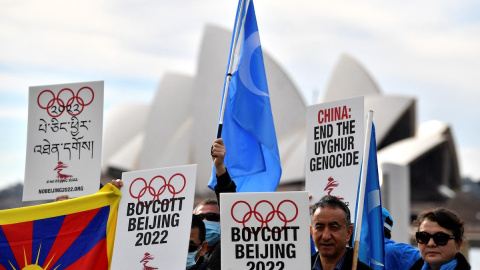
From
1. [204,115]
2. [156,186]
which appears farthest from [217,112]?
[156,186]

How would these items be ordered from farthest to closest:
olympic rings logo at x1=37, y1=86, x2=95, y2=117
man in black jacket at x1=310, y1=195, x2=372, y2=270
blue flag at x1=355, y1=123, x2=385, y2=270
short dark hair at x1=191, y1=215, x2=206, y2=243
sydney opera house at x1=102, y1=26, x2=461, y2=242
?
sydney opera house at x1=102, y1=26, x2=461, y2=242, olympic rings logo at x1=37, y1=86, x2=95, y2=117, short dark hair at x1=191, y1=215, x2=206, y2=243, blue flag at x1=355, y1=123, x2=385, y2=270, man in black jacket at x1=310, y1=195, x2=372, y2=270

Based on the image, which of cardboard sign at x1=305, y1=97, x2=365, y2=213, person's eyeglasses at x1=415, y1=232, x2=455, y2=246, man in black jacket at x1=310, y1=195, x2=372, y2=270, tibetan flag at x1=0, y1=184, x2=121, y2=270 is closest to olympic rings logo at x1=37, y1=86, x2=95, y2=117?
tibetan flag at x1=0, y1=184, x2=121, y2=270

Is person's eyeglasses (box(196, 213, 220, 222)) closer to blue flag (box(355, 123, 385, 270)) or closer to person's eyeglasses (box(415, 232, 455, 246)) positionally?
blue flag (box(355, 123, 385, 270))

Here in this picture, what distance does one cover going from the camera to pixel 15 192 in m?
99.2

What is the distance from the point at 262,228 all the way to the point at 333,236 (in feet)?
1.27

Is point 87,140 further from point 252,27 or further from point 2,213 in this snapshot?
point 252,27

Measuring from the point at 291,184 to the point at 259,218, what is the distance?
102 ft

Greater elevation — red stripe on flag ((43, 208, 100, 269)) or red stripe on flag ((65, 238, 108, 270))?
red stripe on flag ((43, 208, 100, 269))

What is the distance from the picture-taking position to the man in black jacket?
3.73 meters

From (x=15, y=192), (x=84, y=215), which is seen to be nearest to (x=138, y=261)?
(x=84, y=215)

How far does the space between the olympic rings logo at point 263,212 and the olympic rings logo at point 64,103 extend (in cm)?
191

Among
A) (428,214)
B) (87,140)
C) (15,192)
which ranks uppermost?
(15,192)

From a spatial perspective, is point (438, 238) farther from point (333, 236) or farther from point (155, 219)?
point (155, 219)

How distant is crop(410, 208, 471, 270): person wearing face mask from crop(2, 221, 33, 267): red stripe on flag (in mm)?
2048
